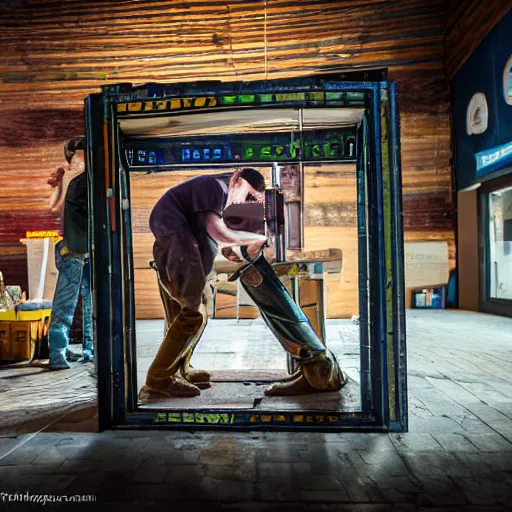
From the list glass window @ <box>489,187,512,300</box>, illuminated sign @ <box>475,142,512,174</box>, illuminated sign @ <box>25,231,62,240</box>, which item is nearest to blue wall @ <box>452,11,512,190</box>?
illuminated sign @ <box>475,142,512,174</box>

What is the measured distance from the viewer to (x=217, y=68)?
10.4 m

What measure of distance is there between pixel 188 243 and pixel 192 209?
271 mm

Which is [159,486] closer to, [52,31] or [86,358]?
[86,358]

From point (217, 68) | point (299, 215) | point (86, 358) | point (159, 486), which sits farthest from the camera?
point (217, 68)

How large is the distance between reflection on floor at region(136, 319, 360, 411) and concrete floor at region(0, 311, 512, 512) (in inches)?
13.3

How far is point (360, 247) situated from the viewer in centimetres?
314

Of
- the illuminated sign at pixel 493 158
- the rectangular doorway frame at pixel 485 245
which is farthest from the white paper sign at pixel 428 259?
the illuminated sign at pixel 493 158

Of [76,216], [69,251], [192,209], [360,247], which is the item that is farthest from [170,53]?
[360,247]

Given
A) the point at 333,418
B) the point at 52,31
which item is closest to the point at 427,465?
the point at 333,418

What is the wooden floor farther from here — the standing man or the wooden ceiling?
the wooden ceiling

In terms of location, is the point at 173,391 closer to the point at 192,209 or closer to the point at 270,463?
the point at 270,463

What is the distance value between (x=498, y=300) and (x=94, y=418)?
906 cm

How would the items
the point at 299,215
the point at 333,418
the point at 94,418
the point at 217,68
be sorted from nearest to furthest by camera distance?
1. the point at 333,418
2. the point at 94,418
3. the point at 299,215
4. the point at 217,68

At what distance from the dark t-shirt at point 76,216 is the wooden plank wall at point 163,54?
5344 mm
